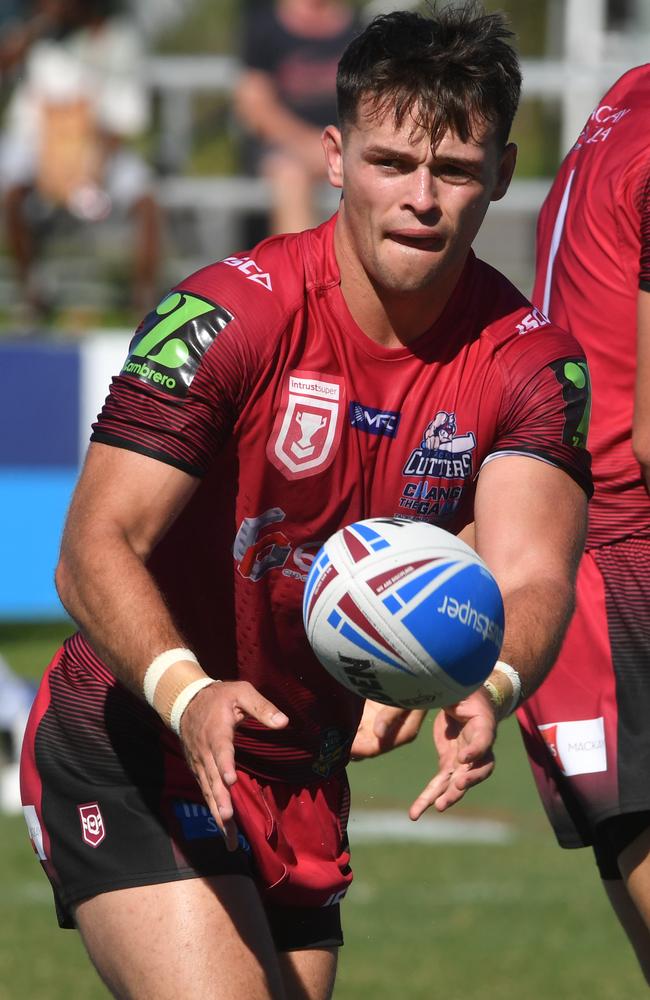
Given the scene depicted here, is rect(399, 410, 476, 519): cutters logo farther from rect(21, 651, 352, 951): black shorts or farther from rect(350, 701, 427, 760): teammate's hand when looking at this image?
rect(21, 651, 352, 951): black shorts

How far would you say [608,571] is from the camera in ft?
14.6

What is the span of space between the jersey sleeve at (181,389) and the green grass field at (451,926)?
3.47 metres

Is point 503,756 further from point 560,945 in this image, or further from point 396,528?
point 396,528

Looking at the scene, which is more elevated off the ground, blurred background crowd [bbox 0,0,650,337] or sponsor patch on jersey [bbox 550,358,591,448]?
sponsor patch on jersey [bbox 550,358,591,448]

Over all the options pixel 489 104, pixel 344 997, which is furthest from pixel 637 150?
pixel 344 997

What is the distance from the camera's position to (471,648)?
3121 mm

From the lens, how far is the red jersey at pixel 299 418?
3.47 meters

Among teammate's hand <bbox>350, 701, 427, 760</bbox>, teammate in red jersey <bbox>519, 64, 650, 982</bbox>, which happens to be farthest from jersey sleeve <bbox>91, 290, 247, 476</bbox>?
teammate in red jersey <bbox>519, 64, 650, 982</bbox>

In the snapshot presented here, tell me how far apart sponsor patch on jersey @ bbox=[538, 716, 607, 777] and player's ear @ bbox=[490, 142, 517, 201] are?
146cm

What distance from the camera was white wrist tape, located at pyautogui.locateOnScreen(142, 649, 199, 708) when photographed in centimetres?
323

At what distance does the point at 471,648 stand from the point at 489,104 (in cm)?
116

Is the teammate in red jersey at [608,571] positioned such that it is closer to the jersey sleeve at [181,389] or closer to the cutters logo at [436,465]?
the cutters logo at [436,465]

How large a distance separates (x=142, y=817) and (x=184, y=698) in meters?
0.70

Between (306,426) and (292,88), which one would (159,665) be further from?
(292,88)
